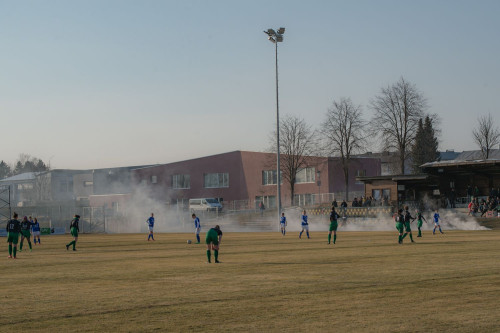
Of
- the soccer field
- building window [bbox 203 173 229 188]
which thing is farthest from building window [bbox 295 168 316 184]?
the soccer field

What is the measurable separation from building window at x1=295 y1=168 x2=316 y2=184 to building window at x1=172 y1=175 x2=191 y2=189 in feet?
56.3

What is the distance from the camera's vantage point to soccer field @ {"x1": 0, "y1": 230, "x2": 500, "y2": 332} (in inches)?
465

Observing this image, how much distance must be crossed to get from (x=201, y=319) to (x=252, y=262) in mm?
12020

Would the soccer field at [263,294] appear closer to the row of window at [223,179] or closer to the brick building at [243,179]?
the brick building at [243,179]

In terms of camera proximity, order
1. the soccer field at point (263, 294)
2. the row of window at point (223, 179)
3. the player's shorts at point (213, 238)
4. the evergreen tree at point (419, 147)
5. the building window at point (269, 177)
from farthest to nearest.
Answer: the building window at point (269, 177) < the row of window at point (223, 179) < the evergreen tree at point (419, 147) < the player's shorts at point (213, 238) < the soccer field at point (263, 294)

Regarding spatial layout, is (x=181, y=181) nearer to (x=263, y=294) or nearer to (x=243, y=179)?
(x=243, y=179)

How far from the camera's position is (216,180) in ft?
288

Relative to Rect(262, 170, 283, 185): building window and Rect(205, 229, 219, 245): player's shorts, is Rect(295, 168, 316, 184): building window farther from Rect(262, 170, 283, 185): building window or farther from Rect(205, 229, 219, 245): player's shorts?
Rect(205, 229, 219, 245): player's shorts

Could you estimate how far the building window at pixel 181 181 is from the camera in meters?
89.9

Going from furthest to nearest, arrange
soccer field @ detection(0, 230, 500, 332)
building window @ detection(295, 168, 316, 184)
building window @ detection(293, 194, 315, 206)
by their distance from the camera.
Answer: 1. building window @ detection(295, 168, 316, 184)
2. building window @ detection(293, 194, 315, 206)
3. soccer field @ detection(0, 230, 500, 332)

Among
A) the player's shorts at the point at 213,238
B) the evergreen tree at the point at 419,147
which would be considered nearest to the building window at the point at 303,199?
the evergreen tree at the point at 419,147

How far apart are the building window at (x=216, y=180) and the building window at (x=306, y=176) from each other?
10.9 meters

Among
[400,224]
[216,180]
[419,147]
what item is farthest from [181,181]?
[400,224]

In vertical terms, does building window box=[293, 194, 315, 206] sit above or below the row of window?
below
